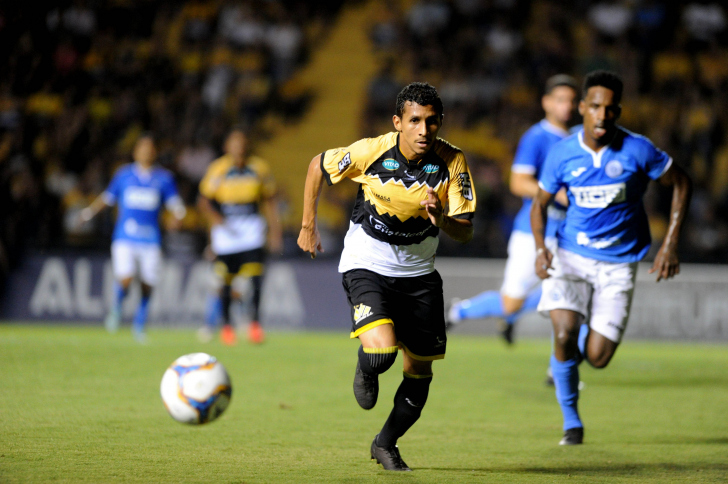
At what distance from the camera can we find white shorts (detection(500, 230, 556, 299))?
27.2ft

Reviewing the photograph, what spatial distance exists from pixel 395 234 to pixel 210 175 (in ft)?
22.3

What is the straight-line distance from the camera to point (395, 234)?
487 centimetres

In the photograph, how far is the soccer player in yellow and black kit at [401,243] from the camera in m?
4.64

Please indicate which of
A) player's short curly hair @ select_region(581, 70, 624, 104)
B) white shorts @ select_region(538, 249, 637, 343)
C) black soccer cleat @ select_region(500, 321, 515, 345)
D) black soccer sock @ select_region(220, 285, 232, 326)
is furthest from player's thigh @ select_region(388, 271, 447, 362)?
black soccer sock @ select_region(220, 285, 232, 326)

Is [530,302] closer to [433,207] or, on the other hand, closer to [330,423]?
[330,423]

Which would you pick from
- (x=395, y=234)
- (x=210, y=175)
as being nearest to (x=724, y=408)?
(x=395, y=234)

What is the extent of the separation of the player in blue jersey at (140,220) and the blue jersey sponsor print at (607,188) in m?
6.91

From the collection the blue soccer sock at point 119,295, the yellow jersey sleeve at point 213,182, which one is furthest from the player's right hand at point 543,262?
the blue soccer sock at point 119,295

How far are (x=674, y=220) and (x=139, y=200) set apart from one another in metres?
7.63

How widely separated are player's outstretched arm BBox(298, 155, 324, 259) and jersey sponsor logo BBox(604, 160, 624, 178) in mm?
1947

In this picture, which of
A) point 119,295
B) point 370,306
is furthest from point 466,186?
point 119,295

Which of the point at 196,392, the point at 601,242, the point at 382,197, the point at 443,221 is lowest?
the point at 196,392

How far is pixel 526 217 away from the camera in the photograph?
825 cm

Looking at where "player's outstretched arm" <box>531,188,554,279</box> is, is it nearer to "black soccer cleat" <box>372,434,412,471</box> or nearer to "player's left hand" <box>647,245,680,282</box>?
"player's left hand" <box>647,245,680,282</box>
